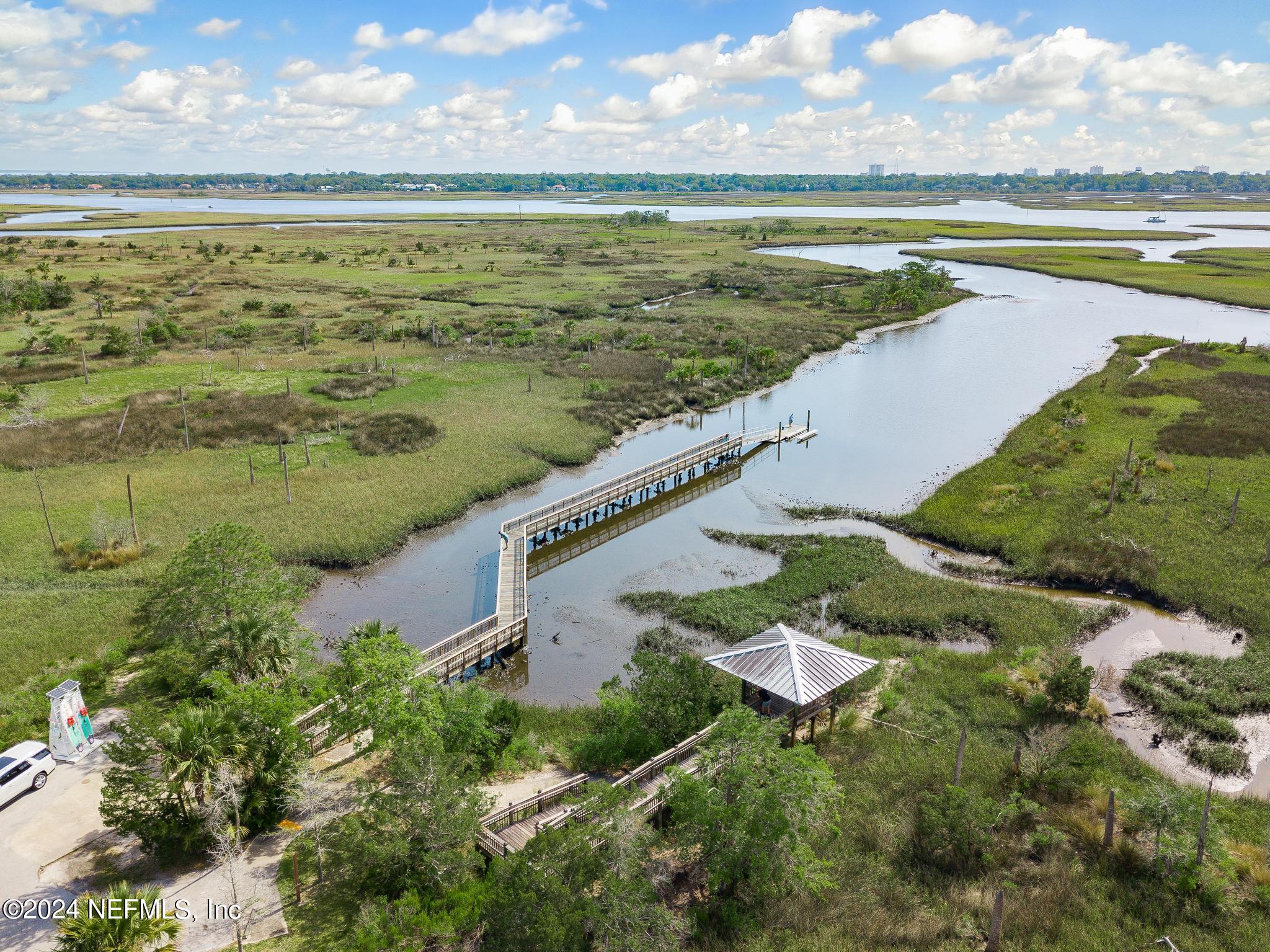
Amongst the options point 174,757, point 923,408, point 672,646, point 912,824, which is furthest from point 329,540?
point 923,408

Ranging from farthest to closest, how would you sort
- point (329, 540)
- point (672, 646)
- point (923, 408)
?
point (923, 408) < point (329, 540) < point (672, 646)

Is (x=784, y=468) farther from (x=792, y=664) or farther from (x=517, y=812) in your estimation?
(x=517, y=812)

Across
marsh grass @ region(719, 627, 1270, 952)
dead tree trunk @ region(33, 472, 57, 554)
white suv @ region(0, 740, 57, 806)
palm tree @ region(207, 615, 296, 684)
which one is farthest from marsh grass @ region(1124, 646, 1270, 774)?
dead tree trunk @ region(33, 472, 57, 554)

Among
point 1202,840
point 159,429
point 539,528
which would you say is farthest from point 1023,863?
point 159,429

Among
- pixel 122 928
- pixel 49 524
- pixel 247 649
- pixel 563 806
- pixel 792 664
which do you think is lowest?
Result: pixel 563 806

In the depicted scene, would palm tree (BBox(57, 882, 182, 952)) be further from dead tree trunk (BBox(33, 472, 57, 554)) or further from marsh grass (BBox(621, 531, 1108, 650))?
dead tree trunk (BBox(33, 472, 57, 554))

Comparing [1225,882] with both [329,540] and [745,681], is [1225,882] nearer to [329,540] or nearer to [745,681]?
[745,681]

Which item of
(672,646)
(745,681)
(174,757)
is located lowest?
(672,646)
